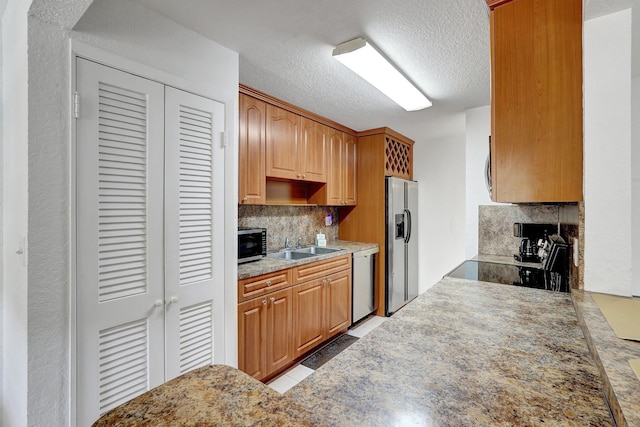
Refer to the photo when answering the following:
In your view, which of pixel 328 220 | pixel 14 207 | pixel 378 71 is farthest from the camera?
pixel 328 220

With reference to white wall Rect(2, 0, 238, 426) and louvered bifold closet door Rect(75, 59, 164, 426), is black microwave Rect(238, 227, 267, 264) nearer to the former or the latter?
louvered bifold closet door Rect(75, 59, 164, 426)

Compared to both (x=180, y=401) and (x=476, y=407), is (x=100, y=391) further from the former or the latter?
(x=476, y=407)

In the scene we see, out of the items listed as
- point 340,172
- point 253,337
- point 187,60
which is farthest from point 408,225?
point 187,60

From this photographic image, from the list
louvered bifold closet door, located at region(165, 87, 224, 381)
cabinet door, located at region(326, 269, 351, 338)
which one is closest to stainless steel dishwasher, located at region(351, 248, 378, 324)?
cabinet door, located at region(326, 269, 351, 338)

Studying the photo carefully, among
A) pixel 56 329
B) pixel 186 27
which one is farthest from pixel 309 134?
pixel 56 329

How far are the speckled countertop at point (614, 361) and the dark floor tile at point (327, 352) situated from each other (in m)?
1.97

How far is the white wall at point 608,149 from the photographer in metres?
1.17

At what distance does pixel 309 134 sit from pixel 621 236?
2.48 metres

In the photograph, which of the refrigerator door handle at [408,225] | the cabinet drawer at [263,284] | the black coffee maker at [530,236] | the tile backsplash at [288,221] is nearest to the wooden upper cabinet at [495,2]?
the black coffee maker at [530,236]

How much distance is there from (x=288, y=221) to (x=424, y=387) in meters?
2.70

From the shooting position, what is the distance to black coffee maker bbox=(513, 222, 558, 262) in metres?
2.29

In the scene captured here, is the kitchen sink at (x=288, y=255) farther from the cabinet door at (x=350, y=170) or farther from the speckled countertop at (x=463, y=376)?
the speckled countertop at (x=463, y=376)

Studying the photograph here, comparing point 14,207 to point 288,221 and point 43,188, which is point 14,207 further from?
point 288,221

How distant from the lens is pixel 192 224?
169cm
